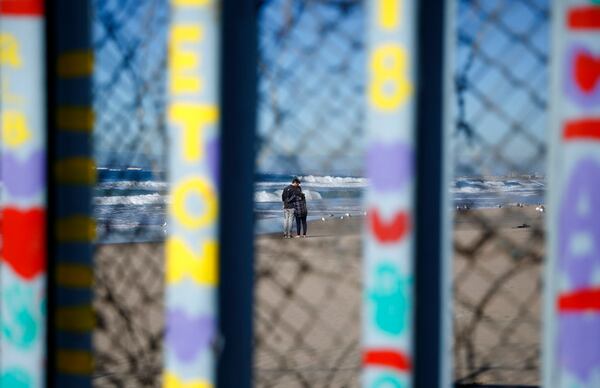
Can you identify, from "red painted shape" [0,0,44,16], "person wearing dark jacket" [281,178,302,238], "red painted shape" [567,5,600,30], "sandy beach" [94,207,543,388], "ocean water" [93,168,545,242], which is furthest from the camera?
"person wearing dark jacket" [281,178,302,238]

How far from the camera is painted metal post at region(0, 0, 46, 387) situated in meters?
0.61

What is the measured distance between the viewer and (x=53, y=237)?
665mm

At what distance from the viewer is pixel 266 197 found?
8953mm

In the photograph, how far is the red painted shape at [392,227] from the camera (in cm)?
51

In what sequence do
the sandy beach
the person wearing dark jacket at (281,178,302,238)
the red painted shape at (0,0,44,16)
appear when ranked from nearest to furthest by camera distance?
the red painted shape at (0,0,44,16), the sandy beach, the person wearing dark jacket at (281,178,302,238)

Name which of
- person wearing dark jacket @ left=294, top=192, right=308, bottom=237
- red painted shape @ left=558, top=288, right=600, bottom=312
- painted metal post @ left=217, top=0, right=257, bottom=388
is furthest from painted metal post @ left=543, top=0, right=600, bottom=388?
person wearing dark jacket @ left=294, top=192, right=308, bottom=237

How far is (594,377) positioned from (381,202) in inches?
9.4

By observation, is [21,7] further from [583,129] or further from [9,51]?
[583,129]

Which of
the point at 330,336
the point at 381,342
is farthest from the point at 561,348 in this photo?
the point at 330,336

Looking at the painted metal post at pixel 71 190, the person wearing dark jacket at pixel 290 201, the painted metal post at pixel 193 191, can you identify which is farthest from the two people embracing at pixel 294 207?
the painted metal post at pixel 193 191

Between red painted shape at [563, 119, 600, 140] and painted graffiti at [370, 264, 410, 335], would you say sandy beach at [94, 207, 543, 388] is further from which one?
red painted shape at [563, 119, 600, 140]

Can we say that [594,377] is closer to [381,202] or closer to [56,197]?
[381,202]

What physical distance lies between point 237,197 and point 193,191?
0.05 m

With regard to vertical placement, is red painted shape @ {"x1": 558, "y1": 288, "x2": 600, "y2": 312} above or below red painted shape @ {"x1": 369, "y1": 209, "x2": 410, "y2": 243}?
below
